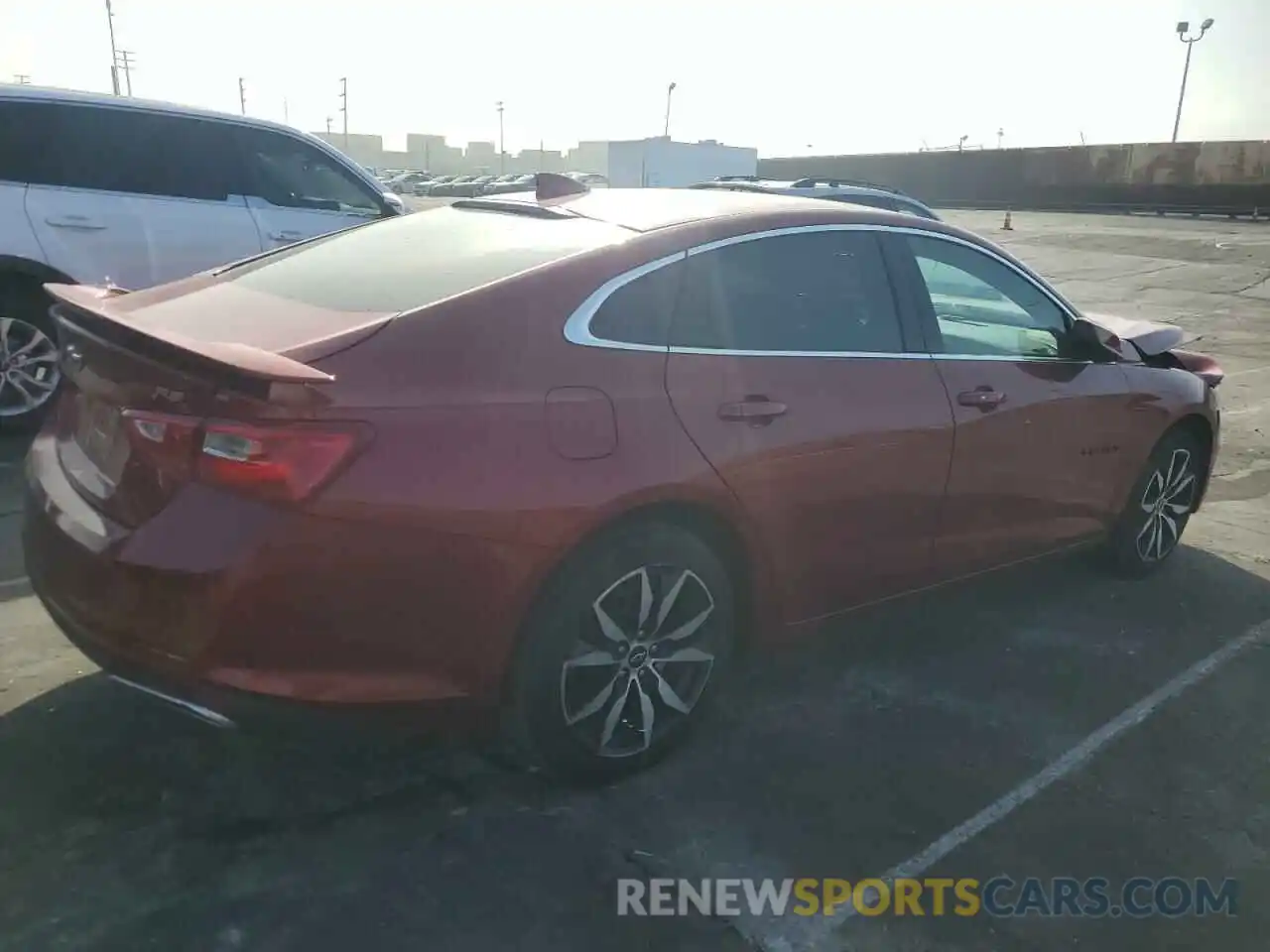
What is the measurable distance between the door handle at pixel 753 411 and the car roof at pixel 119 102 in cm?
502

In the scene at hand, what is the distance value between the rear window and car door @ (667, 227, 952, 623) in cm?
44

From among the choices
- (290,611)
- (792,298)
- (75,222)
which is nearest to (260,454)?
(290,611)

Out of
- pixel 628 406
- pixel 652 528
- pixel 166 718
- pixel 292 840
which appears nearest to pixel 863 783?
pixel 652 528

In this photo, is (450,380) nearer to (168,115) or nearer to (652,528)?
(652,528)

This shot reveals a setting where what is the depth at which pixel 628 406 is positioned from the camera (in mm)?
2855

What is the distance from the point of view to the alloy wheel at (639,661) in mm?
2916

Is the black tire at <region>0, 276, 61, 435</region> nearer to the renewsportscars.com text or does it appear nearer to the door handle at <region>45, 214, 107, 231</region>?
the door handle at <region>45, 214, 107, 231</region>

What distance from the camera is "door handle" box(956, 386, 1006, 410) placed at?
3.78 meters

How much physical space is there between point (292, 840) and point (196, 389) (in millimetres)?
1194

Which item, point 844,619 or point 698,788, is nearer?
point 698,788

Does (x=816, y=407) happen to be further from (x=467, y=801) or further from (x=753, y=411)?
(x=467, y=801)

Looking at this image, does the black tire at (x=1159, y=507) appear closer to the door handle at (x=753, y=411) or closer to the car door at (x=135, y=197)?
the door handle at (x=753, y=411)

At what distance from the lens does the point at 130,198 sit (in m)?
6.38

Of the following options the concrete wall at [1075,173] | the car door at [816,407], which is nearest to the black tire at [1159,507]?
the car door at [816,407]
